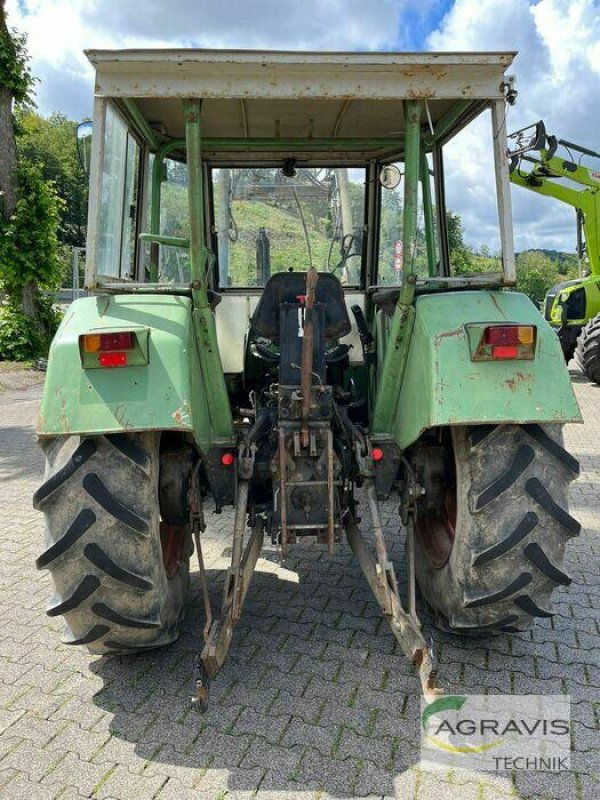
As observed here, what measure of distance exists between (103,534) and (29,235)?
1222 centimetres

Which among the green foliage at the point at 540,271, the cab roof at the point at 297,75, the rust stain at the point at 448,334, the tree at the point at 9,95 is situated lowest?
the rust stain at the point at 448,334

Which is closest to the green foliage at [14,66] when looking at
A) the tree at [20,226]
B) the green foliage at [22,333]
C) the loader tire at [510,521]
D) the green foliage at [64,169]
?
the tree at [20,226]

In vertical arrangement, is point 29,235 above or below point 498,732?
above

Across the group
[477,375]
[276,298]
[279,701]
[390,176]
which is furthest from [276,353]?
[279,701]

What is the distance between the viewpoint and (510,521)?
2.69 meters

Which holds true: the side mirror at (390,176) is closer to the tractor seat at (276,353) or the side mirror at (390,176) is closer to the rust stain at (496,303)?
the tractor seat at (276,353)

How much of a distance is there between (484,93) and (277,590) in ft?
8.57

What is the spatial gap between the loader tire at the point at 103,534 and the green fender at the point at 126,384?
0.16 metres

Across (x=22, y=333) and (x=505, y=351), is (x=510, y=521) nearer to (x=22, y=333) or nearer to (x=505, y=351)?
(x=505, y=351)

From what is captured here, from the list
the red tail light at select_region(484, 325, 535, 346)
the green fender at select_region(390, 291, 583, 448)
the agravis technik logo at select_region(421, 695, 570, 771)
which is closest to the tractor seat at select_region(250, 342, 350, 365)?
the green fender at select_region(390, 291, 583, 448)

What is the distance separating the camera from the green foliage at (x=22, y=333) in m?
13.7

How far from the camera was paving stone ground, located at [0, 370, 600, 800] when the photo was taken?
7.63 feet

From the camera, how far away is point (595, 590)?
148 inches

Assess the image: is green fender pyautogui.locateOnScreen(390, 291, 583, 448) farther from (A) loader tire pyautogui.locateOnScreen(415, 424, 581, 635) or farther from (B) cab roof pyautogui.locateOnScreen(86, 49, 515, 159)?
(B) cab roof pyautogui.locateOnScreen(86, 49, 515, 159)
